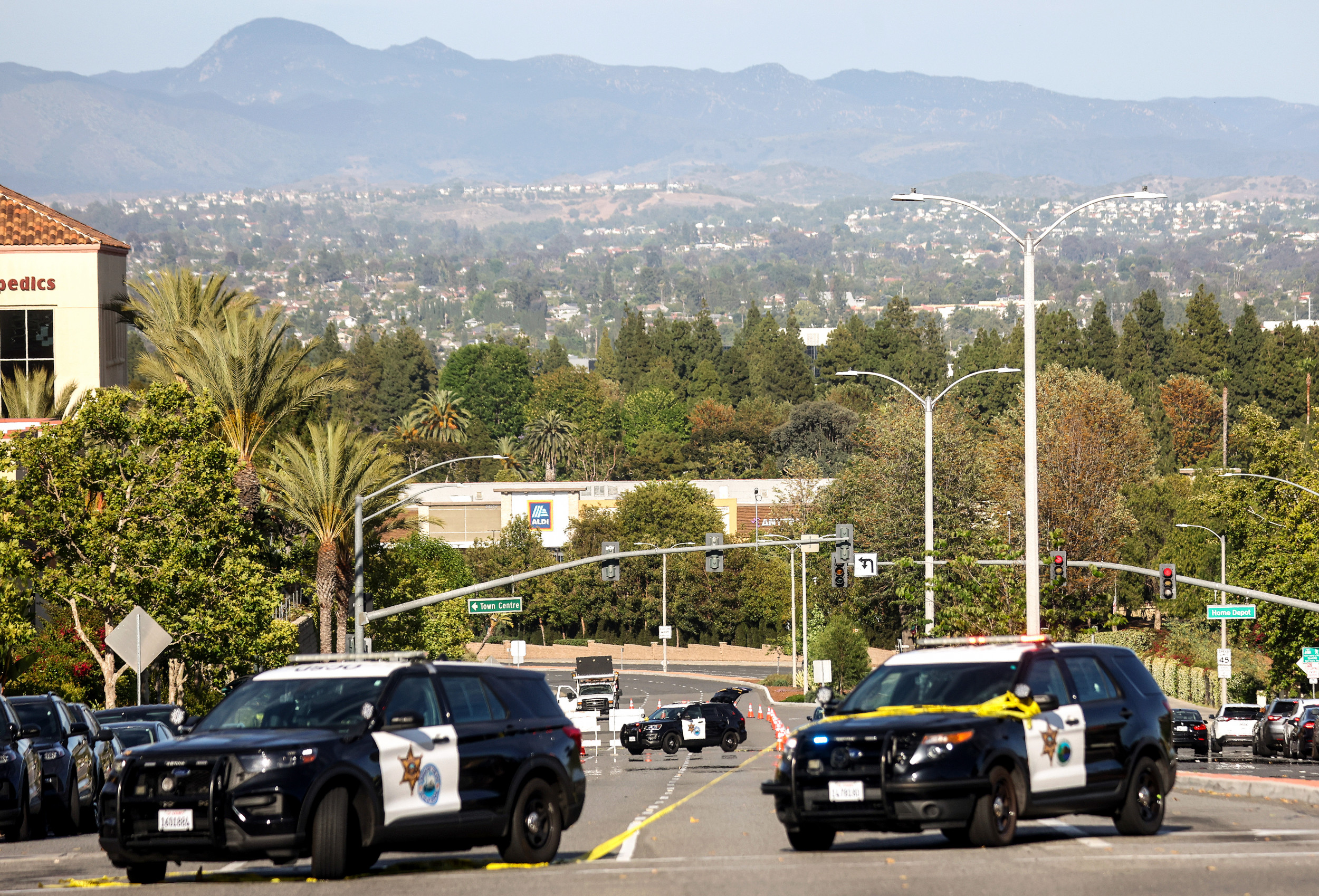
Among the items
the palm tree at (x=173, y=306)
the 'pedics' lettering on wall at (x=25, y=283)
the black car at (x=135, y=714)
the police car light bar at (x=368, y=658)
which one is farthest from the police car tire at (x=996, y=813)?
the 'pedics' lettering on wall at (x=25, y=283)

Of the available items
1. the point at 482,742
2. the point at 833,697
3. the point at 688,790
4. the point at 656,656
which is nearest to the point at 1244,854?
the point at 833,697

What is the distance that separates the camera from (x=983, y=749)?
47.5 ft

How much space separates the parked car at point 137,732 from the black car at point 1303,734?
27.2 meters

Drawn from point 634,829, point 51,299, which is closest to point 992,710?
point 634,829

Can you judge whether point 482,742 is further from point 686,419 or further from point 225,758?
point 686,419

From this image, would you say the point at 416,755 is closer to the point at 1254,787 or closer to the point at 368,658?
the point at 368,658

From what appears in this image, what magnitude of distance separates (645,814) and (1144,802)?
760 centimetres

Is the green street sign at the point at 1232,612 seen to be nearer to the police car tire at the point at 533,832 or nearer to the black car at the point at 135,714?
the black car at the point at 135,714

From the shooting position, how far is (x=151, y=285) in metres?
54.2

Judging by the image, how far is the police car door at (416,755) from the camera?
44.9ft

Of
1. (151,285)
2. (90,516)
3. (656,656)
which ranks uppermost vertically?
(151,285)

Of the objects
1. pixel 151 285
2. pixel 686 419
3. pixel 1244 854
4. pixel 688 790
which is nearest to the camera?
pixel 1244 854

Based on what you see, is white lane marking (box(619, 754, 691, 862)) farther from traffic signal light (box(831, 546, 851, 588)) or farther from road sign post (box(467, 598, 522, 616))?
traffic signal light (box(831, 546, 851, 588))

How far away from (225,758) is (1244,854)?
27.6 ft
